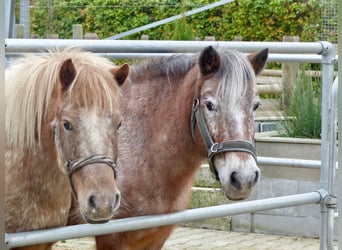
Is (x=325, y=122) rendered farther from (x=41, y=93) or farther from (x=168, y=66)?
(x=41, y=93)

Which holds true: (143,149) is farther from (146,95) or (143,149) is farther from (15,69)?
(15,69)

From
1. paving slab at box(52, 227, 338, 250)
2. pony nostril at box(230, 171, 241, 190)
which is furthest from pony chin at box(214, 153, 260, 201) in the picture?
paving slab at box(52, 227, 338, 250)

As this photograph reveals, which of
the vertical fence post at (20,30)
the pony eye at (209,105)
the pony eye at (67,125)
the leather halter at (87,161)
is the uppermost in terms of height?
the vertical fence post at (20,30)

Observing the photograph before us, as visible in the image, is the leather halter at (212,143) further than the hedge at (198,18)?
No

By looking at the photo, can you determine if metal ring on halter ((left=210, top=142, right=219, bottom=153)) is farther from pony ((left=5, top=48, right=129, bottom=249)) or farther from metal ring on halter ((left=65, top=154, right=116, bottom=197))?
metal ring on halter ((left=65, top=154, right=116, bottom=197))

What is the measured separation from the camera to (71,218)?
324 centimetres

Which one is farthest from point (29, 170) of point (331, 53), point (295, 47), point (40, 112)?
point (331, 53)

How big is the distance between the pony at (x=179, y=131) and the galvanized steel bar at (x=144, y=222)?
0.16 meters

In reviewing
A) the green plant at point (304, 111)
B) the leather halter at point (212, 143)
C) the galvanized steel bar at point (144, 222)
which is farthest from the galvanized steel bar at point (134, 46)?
the green plant at point (304, 111)

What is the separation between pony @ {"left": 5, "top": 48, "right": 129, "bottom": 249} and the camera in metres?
2.71

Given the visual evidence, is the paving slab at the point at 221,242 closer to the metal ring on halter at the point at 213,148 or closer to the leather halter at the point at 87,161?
the metal ring on halter at the point at 213,148

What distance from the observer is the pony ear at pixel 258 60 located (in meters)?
3.34

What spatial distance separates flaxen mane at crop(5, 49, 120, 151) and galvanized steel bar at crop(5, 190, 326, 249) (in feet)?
1.07

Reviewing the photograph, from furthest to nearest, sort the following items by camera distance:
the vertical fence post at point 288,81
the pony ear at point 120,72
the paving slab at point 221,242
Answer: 1. the vertical fence post at point 288,81
2. the paving slab at point 221,242
3. the pony ear at point 120,72
